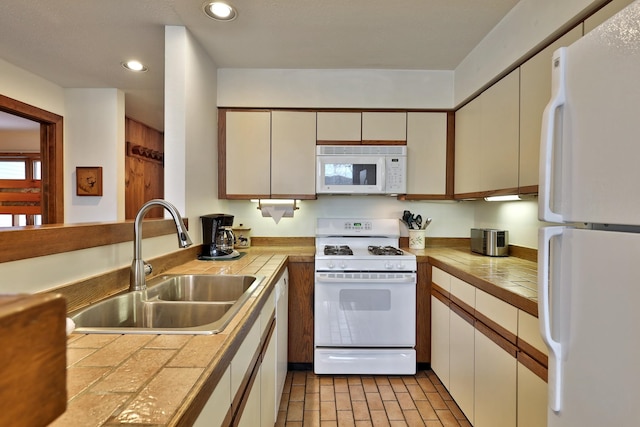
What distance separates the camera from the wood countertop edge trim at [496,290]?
128cm

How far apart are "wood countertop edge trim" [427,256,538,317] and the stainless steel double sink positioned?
1.09 meters

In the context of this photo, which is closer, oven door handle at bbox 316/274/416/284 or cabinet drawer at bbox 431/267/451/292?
cabinet drawer at bbox 431/267/451/292

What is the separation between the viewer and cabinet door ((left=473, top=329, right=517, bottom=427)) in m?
1.40

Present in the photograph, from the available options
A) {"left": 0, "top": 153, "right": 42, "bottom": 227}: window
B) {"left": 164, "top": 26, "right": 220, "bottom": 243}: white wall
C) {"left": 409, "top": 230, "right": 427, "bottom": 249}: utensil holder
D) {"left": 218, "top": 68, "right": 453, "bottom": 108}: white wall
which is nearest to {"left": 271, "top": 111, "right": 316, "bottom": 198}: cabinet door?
{"left": 218, "top": 68, "right": 453, "bottom": 108}: white wall

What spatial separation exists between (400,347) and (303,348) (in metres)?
0.70

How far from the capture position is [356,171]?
2600 millimetres

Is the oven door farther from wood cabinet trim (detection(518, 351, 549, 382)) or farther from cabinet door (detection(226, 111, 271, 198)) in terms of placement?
wood cabinet trim (detection(518, 351, 549, 382))

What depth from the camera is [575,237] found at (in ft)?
2.76

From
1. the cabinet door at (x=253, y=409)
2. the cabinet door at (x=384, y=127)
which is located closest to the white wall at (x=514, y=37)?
the cabinet door at (x=384, y=127)

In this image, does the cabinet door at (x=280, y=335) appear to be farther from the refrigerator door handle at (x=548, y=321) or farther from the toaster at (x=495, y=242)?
the toaster at (x=495, y=242)

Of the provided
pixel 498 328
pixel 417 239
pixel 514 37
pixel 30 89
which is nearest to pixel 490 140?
pixel 514 37

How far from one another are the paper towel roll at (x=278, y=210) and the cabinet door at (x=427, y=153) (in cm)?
101

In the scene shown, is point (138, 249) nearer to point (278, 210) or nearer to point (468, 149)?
point (278, 210)

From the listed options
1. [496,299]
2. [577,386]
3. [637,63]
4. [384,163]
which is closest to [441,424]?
[496,299]
